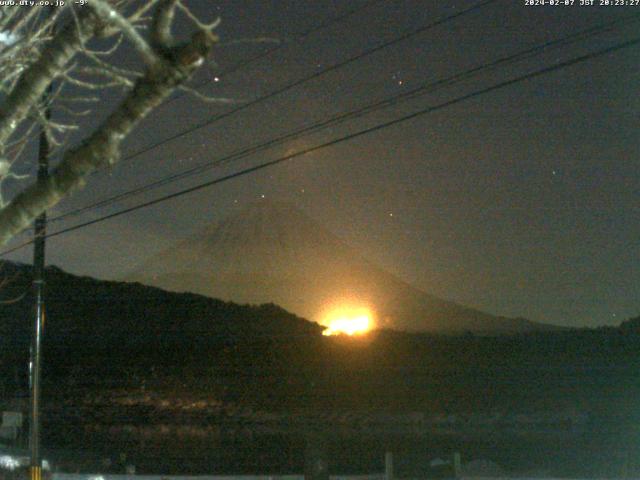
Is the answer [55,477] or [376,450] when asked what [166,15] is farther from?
[376,450]

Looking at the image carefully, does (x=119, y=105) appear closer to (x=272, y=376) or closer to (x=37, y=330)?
(x=37, y=330)

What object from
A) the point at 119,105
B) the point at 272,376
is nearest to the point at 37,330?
the point at 119,105

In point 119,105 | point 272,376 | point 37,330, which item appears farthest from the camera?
→ point 272,376

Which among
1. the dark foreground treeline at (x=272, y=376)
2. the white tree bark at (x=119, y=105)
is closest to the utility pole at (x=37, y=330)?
the white tree bark at (x=119, y=105)

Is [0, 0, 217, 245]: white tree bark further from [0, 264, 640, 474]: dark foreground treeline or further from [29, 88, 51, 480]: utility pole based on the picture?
[0, 264, 640, 474]: dark foreground treeline

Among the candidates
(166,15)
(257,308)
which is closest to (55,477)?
(166,15)

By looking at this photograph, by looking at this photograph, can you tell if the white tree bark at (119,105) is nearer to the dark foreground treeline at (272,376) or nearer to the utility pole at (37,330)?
the utility pole at (37,330)

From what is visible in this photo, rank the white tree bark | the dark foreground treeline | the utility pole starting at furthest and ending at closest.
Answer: the dark foreground treeline → the utility pole → the white tree bark

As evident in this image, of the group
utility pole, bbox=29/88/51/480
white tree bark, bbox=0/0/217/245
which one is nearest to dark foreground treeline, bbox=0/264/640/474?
utility pole, bbox=29/88/51/480

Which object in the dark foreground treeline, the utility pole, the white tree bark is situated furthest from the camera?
the dark foreground treeline
